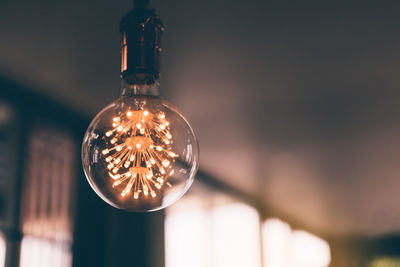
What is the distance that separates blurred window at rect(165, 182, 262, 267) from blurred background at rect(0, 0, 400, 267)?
22 millimetres

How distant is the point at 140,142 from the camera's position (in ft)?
3.71

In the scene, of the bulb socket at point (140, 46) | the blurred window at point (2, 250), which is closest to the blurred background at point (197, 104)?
the blurred window at point (2, 250)

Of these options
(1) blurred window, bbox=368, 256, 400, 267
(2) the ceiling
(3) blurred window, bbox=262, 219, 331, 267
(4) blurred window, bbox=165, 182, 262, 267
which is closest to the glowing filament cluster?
(2) the ceiling

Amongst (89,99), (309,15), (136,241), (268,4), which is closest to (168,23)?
(268,4)

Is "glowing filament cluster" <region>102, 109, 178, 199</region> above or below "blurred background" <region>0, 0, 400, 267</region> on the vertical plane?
below

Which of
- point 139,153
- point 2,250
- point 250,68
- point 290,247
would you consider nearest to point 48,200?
point 2,250

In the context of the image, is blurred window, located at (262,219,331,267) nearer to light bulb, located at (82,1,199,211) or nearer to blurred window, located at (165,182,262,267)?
blurred window, located at (165,182,262,267)

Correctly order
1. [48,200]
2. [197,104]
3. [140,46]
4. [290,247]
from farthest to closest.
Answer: [290,247] < [197,104] < [48,200] < [140,46]

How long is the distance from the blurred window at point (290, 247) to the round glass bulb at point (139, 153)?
569cm

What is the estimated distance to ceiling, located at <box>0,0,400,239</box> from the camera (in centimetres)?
237

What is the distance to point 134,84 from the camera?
114 centimetres

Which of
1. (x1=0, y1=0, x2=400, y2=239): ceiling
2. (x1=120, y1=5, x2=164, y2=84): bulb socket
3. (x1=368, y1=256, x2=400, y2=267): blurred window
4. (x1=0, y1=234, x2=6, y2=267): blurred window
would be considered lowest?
(x1=0, y1=234, x2=6, y2=267): blurred window

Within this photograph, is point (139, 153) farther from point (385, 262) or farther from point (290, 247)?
point (385, 262)

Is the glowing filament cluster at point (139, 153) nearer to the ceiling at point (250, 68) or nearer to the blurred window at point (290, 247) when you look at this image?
the ceiling at point (250, 68)
